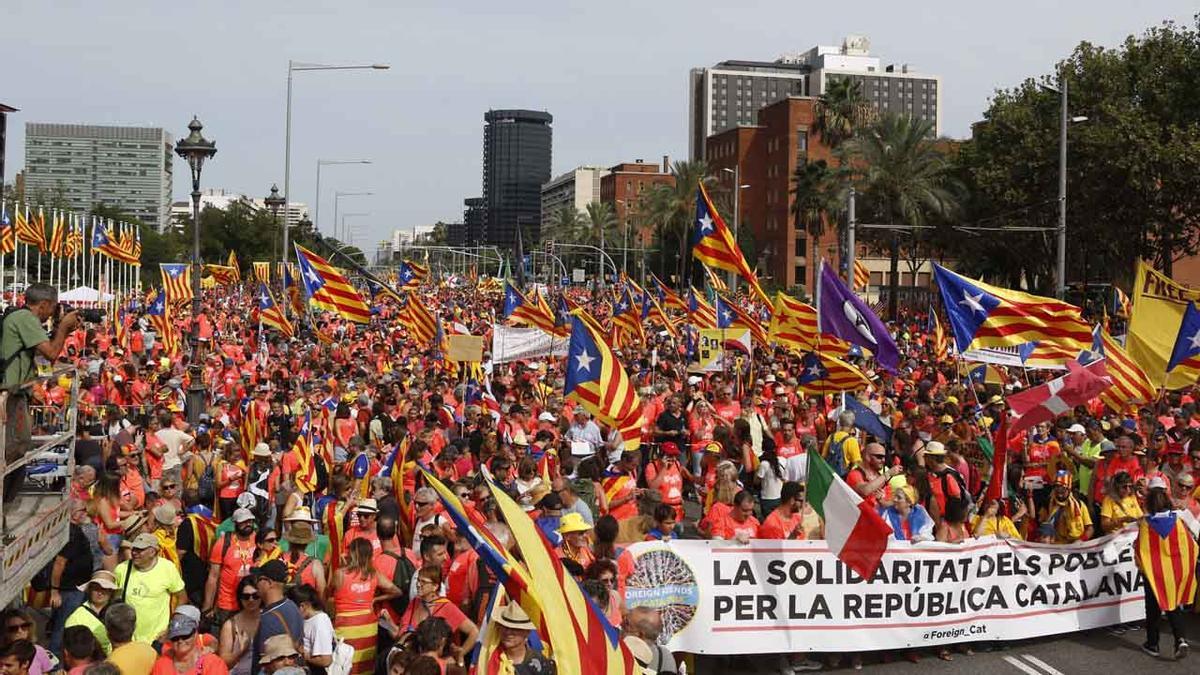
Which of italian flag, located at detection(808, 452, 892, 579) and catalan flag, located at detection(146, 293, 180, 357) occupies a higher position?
catalan flag, located at detection(146, 293, 180, 357)

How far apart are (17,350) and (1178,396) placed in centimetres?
1628

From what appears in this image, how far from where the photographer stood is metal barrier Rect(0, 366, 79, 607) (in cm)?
556

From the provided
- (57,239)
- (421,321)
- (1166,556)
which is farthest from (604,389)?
(57,239)

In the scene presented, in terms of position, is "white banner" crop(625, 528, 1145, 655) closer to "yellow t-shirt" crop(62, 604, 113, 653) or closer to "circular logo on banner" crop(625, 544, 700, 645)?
"circular logo on banner" crop(625, 544, 700, 645)

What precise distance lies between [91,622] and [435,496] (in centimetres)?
252

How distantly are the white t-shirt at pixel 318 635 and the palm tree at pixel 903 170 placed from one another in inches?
1763

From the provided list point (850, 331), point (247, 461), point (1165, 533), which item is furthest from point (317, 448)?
point (1165, 533)

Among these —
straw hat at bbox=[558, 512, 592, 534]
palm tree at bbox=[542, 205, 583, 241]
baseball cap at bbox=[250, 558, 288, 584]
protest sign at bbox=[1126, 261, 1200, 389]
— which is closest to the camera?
baseball cap at bbox=[250, 558, 288, 584]

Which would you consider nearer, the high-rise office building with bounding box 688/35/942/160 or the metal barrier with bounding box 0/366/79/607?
the metal barrier with bounding box 0/366/79/607

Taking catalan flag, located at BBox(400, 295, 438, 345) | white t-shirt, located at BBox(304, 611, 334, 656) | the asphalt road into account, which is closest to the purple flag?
the asphalt road

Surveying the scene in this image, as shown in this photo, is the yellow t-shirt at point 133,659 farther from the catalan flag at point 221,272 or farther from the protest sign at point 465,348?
the catalan flag at point 221,272

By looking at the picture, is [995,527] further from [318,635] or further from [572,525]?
[318,635]

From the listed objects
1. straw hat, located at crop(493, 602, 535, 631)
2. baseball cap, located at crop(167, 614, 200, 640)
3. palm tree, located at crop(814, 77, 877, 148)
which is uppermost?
palm tree, located at crop(814, 77, 877, 148)

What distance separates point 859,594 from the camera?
8.73 m
